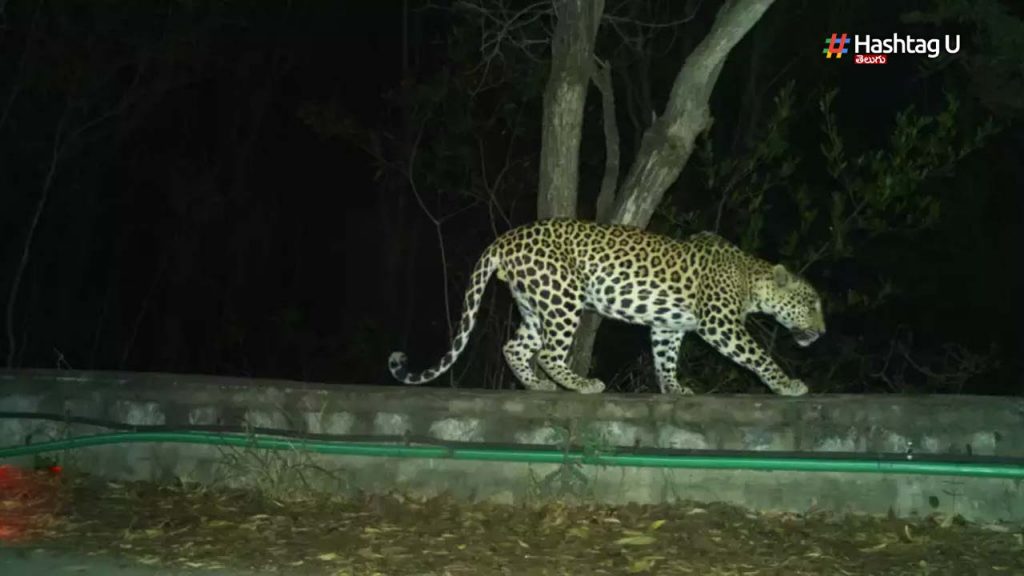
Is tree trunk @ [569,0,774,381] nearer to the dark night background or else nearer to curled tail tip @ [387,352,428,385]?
curled tail tip @ [387,352,428,385]

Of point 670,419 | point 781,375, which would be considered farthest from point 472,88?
point 670,419

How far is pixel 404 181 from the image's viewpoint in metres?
19.5

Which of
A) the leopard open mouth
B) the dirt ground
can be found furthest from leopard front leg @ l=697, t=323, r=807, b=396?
the dirt ground

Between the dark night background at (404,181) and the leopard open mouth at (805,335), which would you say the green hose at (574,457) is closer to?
the leopard open mouth at (805,335)

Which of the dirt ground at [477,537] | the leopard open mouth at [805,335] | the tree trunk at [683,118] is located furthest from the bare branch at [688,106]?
the dirt ground at [477,537]

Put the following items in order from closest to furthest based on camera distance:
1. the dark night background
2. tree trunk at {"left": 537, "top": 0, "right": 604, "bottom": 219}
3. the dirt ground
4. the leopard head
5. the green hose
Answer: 1. the dirt ground
2. the green hose
3. tree trunk at {"left": 537, "top": 0, "right": 604, "bottom": 219}
4. the leopard head
5. the dark night background

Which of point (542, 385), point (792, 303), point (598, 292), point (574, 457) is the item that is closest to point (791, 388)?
point (792, 303)

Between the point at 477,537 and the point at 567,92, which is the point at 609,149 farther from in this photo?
the point at 477,537

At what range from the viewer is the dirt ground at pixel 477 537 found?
252 inches

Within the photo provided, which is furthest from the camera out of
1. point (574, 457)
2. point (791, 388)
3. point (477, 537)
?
point (791, 388)

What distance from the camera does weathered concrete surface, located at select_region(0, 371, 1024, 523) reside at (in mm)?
7379

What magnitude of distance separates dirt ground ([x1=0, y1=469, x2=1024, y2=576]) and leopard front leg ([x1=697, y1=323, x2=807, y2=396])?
206cm

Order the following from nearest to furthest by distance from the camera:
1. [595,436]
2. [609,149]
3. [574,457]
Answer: [574,457] → [595,436] → [609,149]

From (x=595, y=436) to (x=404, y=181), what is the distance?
40.1 ft
